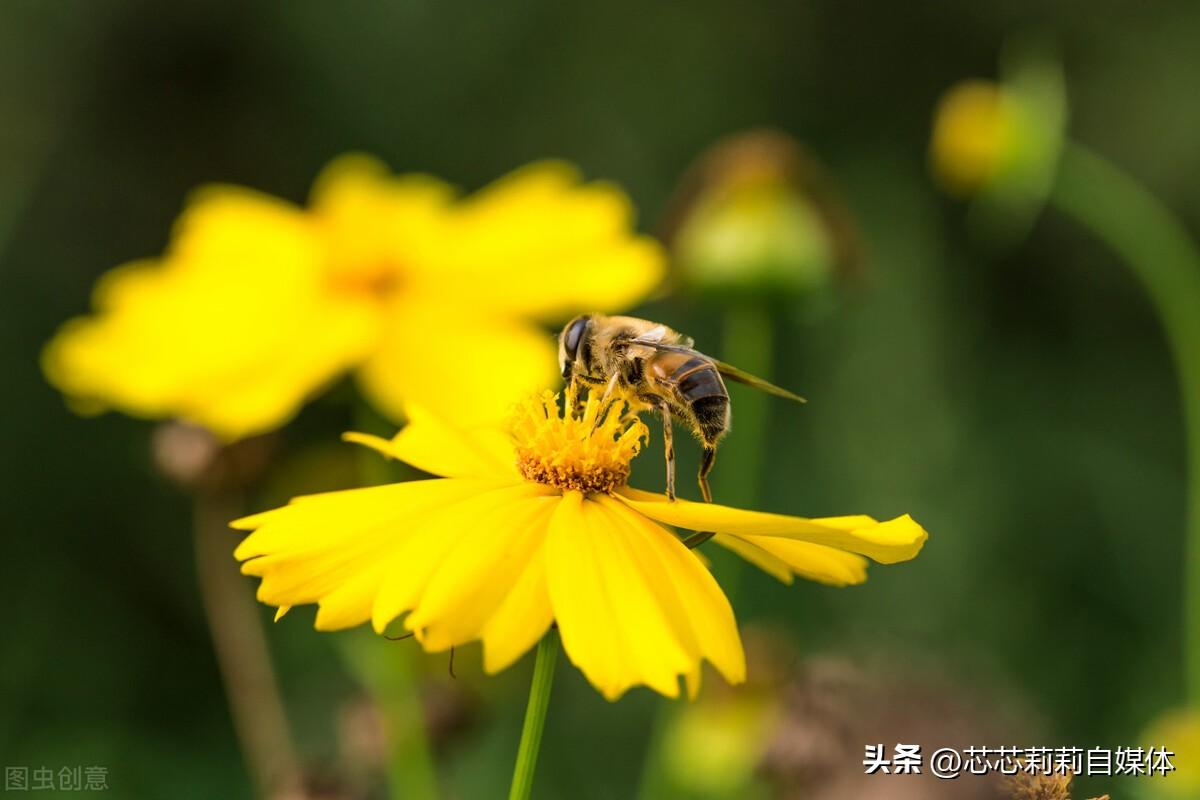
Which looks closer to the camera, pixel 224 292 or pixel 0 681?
pixel 224 292

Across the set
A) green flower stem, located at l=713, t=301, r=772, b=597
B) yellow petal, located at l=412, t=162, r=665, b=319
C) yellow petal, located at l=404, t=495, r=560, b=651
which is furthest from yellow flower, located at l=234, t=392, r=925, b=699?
yellow petal, located at l=412, t=162, r=665, b=319

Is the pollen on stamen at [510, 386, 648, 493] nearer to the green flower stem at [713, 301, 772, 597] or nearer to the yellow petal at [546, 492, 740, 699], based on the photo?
the yellow petal at [546, 492, 740, 699]

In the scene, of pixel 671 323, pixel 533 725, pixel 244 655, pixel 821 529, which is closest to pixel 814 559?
pixel 821 529

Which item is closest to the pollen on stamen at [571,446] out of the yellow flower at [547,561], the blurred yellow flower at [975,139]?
the yellow flower at [547,561]

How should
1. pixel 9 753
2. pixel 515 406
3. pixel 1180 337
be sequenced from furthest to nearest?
pixel 1180 337, pixel 9 753, pixel 515 406

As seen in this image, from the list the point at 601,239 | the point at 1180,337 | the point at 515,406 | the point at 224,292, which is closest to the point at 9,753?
the point at 224,292

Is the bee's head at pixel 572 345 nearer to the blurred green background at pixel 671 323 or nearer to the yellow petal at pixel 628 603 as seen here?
the yellow petal at pixel 628 603

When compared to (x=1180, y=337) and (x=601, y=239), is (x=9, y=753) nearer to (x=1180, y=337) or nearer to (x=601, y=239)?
(x=601, y=239)
